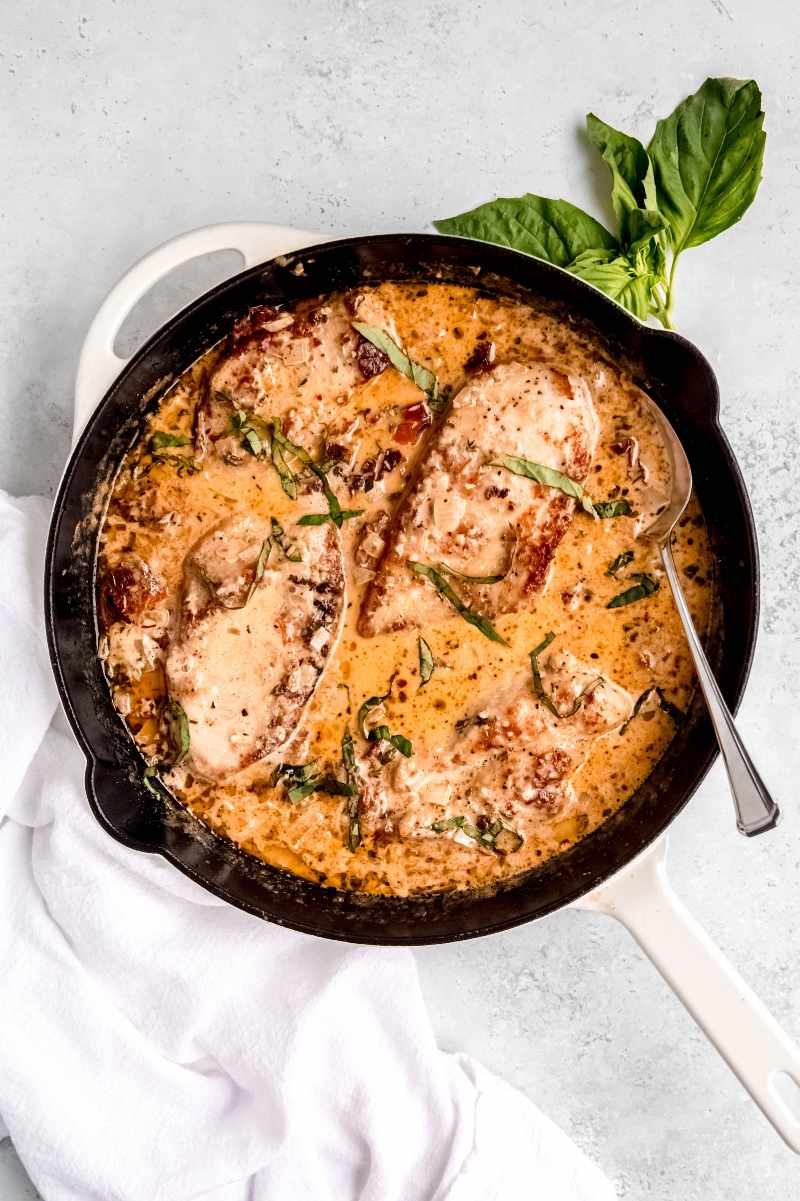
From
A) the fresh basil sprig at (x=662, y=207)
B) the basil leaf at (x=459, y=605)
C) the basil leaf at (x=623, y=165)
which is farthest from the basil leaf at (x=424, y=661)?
the basil leaf at (x=623, y=165)

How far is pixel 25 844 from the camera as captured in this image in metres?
3.21

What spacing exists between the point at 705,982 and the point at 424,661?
1.11 meters

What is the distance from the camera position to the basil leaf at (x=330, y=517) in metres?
2.88

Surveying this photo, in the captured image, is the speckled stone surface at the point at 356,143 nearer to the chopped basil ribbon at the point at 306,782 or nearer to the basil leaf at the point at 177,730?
the basil leaf at the point at 177,730

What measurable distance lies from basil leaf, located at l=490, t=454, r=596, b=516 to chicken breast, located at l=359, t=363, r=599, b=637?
0.01 metres

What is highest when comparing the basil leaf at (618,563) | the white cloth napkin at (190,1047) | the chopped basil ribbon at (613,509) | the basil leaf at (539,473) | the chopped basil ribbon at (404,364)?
the chopped basil ribbon at (404,364)

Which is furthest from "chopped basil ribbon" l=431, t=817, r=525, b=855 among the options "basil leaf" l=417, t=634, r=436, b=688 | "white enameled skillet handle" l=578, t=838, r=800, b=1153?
"basil leaf" l=417, t=634, r=436, b=688

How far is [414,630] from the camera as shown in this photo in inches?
115

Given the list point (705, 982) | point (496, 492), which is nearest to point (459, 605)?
point (496, 492)

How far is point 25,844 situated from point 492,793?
141cm

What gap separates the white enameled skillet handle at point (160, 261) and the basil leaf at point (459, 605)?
Result: 905 millimetres

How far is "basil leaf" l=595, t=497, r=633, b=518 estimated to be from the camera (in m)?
2.89

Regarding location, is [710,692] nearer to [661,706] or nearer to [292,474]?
[661,706]

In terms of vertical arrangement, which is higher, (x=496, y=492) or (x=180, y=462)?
(x=496, y=492)
